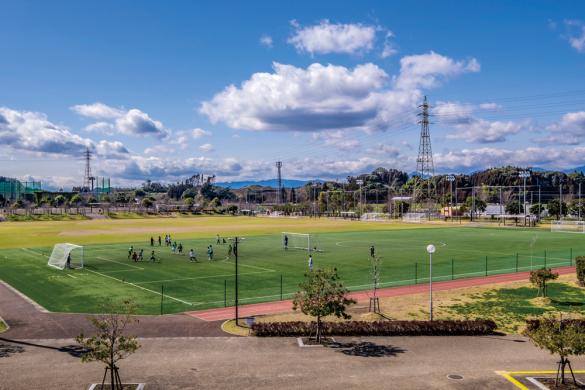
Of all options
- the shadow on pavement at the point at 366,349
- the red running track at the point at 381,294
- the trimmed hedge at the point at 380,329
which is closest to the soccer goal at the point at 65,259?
the red running track at the point at 381,294

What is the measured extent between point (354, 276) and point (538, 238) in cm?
5344

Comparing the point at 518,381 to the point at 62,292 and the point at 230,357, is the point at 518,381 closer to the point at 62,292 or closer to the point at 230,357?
the point at 230,357

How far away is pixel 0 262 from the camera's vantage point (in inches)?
2279

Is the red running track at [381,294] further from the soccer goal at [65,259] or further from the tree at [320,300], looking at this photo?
the soccer goal at [65,259]

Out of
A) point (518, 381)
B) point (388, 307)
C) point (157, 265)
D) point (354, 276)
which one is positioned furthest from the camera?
point (157, 265)

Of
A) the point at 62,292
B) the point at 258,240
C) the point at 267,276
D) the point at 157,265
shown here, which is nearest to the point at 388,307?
the point at 267,276

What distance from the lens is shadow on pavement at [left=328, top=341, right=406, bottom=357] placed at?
74.6 feet

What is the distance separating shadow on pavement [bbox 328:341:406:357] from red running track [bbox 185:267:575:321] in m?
8.35

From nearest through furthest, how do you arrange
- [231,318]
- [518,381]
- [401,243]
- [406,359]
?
[518,381], [406,359], [231,318], [401,243]

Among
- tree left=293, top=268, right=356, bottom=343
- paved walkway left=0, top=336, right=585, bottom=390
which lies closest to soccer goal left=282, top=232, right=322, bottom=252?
tree left=293, top=268, right=356, bottom=343

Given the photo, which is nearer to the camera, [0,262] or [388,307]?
[388,307]

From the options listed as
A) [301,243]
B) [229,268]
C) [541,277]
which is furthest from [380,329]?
[301,243]

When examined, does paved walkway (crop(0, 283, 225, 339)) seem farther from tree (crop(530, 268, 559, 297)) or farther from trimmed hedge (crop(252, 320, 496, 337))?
tree (crop(530, 268, 559, 297))

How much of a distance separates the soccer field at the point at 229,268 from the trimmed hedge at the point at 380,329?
929cm
